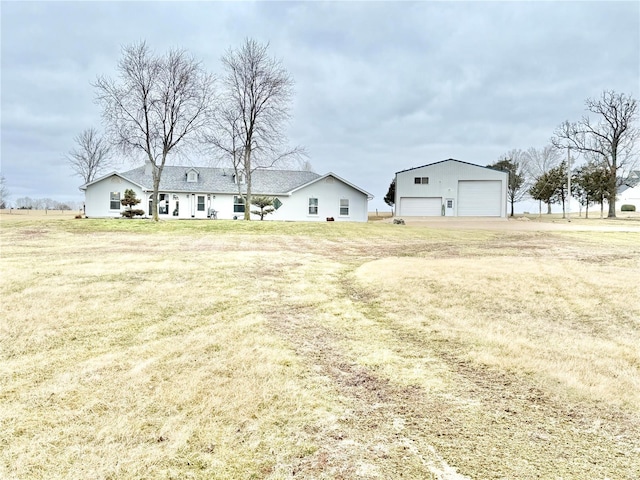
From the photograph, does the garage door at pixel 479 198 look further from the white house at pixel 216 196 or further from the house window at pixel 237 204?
the house window at pixel 237 204

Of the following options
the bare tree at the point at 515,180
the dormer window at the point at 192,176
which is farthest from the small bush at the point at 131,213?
the bare tree at the point at 515,180

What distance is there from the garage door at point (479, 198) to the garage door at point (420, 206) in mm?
1983

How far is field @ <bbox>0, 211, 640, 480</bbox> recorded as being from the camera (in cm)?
312

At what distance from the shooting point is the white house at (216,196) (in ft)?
113

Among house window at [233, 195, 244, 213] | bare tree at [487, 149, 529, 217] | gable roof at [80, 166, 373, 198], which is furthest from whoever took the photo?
bare tree at [487, 149, 529, 217]

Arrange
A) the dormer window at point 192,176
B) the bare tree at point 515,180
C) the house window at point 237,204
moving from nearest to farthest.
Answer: the house window at point 237,204 < the dormer window at point 192,176 < the bare tree at point 515,180

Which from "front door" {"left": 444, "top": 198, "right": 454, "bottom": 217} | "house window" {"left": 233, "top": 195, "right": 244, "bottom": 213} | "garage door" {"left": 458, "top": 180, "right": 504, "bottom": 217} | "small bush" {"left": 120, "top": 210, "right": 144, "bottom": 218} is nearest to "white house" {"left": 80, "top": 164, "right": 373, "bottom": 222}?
"house window" {"left": 233, "top": 195, "right": 244, "bottom": 213}

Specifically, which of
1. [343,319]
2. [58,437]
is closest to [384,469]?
[58,437]

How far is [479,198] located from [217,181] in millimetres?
22779

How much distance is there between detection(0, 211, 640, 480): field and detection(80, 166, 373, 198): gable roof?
83.1 ft

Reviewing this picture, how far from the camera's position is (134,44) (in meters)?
28.2

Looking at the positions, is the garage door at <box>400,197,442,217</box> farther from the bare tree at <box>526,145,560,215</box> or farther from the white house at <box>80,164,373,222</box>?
the bare tree at <box>526,145,560,215</box>

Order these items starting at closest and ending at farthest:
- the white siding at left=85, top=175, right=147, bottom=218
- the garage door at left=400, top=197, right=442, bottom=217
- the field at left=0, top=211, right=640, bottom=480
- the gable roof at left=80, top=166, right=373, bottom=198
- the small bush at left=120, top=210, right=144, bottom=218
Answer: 1. the field at left=0, top=211, right=640, bottom=480
2. the small bush at left=120, top=210, right=144, bottom=218
3. the white siding at left=85, top=175, right=147, bottom=218
4. the gable roof at left=80, top=166, right=373, bottom=198
5. the garage door at left=400, top=197, right=442, bottom=217

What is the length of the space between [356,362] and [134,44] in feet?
98.7
